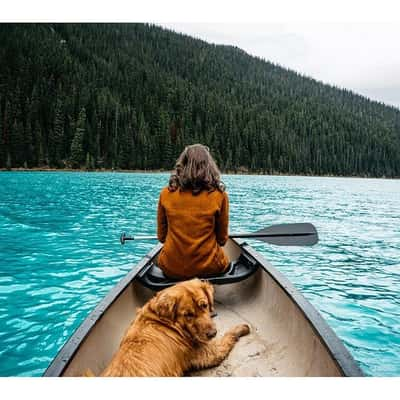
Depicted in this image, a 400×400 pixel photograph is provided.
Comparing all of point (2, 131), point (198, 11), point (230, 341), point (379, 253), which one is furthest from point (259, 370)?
point (2, 131)

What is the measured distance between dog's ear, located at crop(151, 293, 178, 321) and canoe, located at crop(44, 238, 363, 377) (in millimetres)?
584

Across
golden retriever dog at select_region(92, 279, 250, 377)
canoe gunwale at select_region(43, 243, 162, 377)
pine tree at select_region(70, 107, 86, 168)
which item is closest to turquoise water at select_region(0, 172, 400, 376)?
canoe gunwale at select_region(43, 243, 162, 377)

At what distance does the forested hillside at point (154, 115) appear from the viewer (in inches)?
2781

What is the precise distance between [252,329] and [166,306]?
1.57m

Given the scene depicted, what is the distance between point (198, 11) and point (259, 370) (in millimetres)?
3580

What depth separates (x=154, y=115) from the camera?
89.2 m

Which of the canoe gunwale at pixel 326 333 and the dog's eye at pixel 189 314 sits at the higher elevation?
the dog's eye at pixel 189 314

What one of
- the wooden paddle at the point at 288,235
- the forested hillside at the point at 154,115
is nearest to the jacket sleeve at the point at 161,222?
the wooden paddle at the point at 288,235

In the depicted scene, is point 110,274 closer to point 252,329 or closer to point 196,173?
point 252,329

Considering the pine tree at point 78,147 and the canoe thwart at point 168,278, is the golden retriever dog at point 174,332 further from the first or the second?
the pine tree at point 78,147

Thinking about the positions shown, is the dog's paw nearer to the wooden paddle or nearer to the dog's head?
the dog's head

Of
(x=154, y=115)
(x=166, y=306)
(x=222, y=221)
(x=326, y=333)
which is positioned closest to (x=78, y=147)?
(x=154, y=115)
